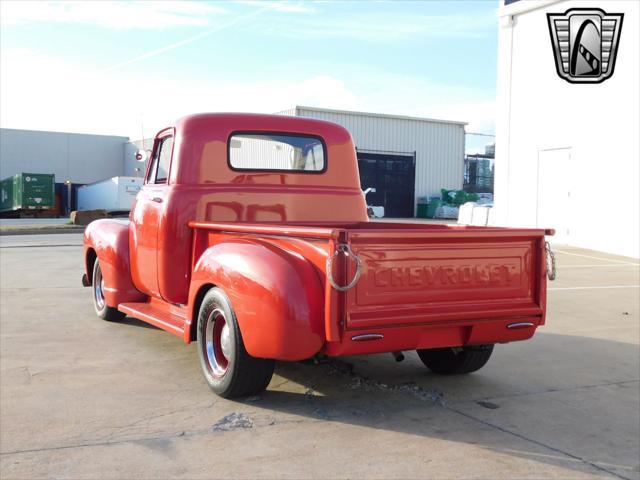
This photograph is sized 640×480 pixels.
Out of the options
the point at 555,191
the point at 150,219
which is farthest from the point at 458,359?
the point at 555,191

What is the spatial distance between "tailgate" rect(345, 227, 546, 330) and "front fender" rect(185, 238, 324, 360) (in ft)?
0.77

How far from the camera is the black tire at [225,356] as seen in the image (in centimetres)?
429

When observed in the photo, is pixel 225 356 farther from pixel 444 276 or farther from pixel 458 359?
pixel 458 359

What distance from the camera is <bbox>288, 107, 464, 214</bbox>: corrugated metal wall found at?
37500 mm

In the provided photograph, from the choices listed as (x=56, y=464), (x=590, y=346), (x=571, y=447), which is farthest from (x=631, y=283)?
(x=56, y=464)

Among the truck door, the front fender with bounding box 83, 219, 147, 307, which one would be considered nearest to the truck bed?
the truck door

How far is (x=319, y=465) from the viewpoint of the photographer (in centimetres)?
345

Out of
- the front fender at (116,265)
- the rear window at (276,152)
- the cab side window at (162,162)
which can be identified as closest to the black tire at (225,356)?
the rear window at (276,152)

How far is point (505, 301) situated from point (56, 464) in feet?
9.10

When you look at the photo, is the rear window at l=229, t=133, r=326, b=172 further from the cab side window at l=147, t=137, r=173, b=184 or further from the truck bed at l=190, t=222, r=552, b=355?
the truck bed at l=190, t=222, r=552, b=355

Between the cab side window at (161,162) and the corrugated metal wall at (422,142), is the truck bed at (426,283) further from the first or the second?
the corrugated metal wall at (422,142)

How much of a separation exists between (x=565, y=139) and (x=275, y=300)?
53.3 feet

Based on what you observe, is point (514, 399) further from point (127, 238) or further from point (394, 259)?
point (127, 238)
